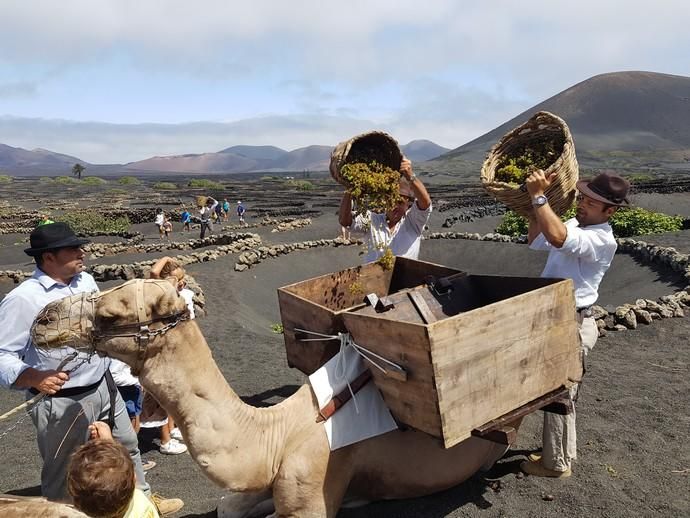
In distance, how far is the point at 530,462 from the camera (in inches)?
193

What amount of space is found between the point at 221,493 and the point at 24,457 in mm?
2726

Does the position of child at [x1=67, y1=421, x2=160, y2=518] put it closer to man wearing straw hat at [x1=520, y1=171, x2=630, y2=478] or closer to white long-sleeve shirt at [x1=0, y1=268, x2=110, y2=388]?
white long-sleeve shirt at [x1=0, y1=268, x2=110, y2=388]

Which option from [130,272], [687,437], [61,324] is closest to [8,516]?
[61,324]

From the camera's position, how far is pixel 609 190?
4094 mm

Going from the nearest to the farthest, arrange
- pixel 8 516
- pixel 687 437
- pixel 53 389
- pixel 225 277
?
pixel 8 516
pixel 53 389
pixel 687 437
pixel 225 277

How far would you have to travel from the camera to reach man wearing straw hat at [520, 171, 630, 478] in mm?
3953

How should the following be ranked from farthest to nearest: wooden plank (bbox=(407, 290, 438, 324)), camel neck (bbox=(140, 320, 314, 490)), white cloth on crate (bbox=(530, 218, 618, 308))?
1. wooden plank (bbox=(407, 290, 438, 324))
2. white cloth on crate (bbox=(530, 218, 618, 308))
3. camel neck (bbox=(140, 320, 314, 490))

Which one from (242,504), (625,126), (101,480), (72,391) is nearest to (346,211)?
(242,504)

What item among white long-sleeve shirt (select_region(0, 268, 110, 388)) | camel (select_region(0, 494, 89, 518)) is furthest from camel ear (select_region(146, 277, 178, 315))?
camel (select_region(0, 494, 89, 518))

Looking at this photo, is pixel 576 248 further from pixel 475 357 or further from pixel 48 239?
pixel 48 239

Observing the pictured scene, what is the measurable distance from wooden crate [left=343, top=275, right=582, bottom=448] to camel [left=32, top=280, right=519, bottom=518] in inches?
25.7

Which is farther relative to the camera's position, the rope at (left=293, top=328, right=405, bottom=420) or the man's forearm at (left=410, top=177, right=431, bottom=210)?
the man's forearm at (left=410, top=177, right=431, bottom=210)

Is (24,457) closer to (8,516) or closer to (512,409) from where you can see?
(8,516)

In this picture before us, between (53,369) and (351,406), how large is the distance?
219 centimetres
